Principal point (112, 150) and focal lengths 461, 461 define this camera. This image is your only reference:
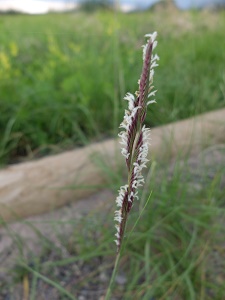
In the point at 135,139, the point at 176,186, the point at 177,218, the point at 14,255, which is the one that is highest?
the point at 135,139

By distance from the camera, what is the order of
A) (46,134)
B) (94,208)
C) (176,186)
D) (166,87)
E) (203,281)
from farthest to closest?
(166,87)
(46,134)
(94,208)
(176,186)
(203,281)

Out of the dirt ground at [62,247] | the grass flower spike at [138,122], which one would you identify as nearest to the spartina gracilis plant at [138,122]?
the grass flower spike at [138,122]

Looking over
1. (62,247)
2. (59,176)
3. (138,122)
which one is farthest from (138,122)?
(59,176)

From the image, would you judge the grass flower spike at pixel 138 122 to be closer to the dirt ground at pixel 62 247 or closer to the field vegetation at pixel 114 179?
the field vegetation at pixel 114 179

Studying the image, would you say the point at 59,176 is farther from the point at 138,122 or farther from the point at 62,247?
the point at 138,122

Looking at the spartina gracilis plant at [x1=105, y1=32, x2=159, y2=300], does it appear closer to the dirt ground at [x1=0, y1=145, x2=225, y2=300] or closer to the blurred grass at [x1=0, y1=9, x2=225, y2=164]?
the dirt ground at [x1=0, y1=145, x2=225, y2=300]

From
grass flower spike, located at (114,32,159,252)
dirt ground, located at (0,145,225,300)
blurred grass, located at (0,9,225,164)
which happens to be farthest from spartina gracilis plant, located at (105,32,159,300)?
blurred grass, located at (0,9,225,164)

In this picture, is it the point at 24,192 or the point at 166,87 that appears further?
the point at 166,87

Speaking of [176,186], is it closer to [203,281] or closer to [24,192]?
[203,281]

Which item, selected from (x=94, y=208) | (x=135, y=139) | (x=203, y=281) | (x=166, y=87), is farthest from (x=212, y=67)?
(x=135, y=139)
